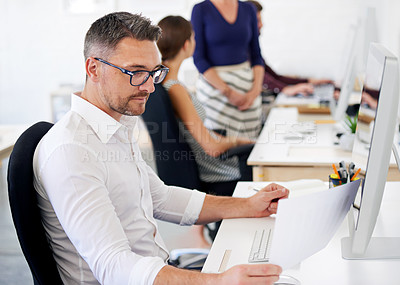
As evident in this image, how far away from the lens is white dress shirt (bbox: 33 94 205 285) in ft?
3.69

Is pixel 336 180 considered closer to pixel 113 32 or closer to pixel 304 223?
pixel 304 223

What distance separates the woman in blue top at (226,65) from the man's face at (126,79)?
5.69 feet

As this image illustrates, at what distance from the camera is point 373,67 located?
48.4 inches

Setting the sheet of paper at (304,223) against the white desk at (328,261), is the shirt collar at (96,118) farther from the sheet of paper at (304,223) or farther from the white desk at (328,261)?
the sheet of paper at (304,223)

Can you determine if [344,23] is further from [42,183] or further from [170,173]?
[42,183]

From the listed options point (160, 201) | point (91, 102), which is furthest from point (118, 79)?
point (160, 201)

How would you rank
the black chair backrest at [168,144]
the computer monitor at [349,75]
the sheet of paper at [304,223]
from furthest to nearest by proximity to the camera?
1. the computer monitor at [349,75]
2. the black chair backrest at [168,144]
3. the sheet of paper at [304,223]

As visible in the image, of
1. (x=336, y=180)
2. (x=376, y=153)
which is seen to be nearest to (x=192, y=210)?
(x=336, y=180)

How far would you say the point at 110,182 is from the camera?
1271 millimetres

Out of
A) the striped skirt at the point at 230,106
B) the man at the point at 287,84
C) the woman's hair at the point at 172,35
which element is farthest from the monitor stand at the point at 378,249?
the man at the point at 287,84

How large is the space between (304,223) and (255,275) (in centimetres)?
14

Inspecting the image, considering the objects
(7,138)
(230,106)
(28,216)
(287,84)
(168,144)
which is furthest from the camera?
(287,84)

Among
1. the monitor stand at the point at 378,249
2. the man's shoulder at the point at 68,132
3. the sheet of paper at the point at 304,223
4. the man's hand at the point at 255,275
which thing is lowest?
the monitor stand at the point at 378,249

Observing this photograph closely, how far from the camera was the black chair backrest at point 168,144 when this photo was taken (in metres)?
2.15
